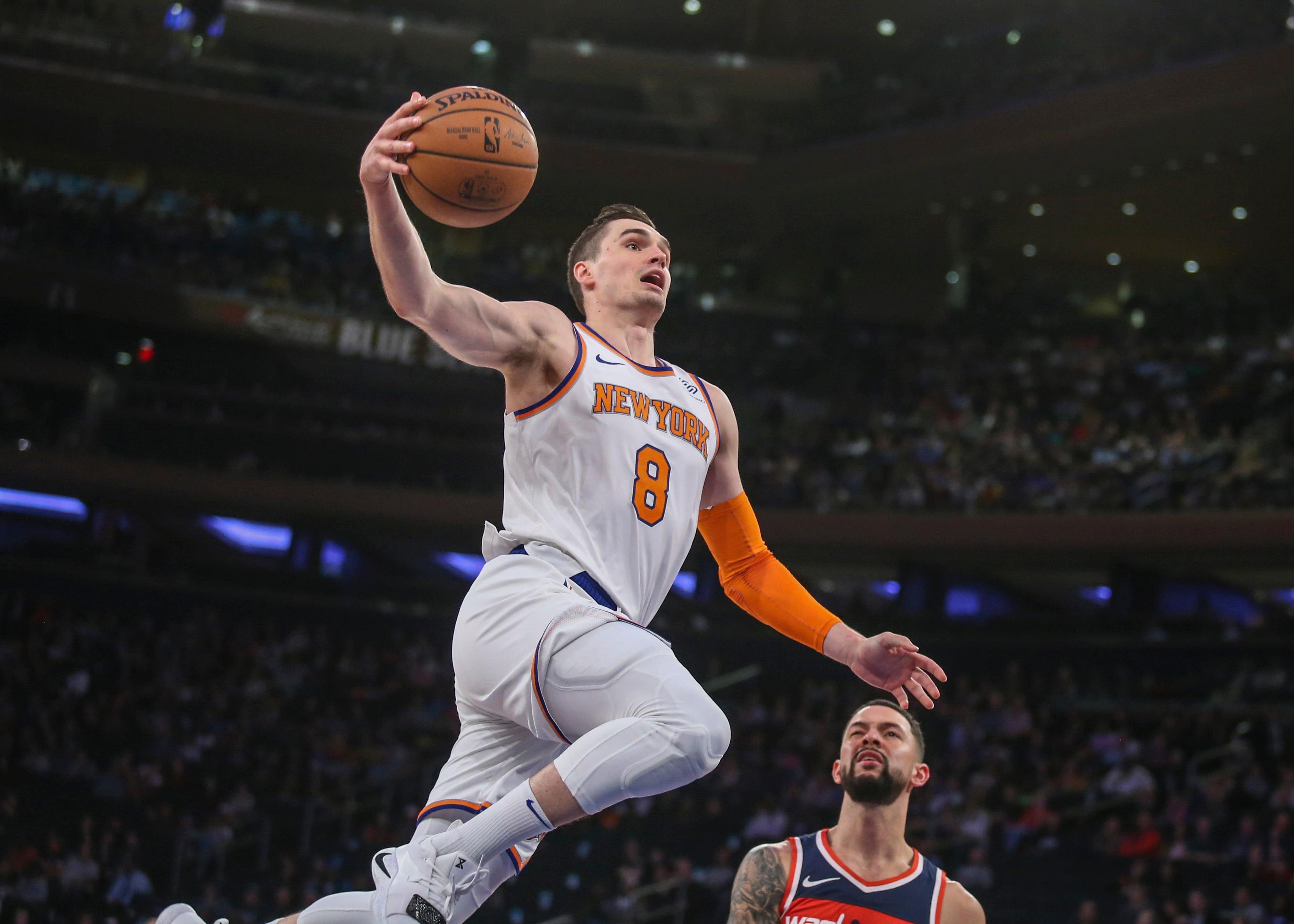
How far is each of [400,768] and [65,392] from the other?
13.4 m

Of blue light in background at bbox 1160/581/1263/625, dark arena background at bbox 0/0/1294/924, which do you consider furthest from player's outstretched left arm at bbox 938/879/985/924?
blue light in background at bbox 1160/581/1263/625

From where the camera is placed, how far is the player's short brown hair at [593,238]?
14.5 feet

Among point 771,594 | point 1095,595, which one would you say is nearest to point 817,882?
point 771,594

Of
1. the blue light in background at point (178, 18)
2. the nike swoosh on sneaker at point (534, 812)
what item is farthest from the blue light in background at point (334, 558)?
the nike swoosh on sneaker at point (534, 812)

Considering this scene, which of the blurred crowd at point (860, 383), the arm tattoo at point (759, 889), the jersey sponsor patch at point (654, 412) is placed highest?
the blurred crowd at point (860, 383)

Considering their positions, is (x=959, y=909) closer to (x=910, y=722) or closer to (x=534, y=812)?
(x=910, y=722)

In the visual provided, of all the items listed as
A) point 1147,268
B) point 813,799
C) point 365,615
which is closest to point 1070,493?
point 813,799

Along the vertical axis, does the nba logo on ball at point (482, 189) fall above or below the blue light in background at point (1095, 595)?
above

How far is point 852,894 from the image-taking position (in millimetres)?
4973

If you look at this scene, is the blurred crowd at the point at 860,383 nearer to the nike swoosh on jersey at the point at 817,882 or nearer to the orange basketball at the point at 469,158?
the nike swoosh on jersey at the point at 817,882

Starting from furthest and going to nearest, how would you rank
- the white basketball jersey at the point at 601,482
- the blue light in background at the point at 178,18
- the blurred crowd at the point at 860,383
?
the blue light in background at the point at 178,18 < the blurred crowd at the point at 860,383 < the white basketball jersey at the point at 601,482

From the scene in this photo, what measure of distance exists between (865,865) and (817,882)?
20 cm

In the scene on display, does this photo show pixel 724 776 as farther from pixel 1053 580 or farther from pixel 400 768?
pixel 1053 580

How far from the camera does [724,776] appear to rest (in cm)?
1770
